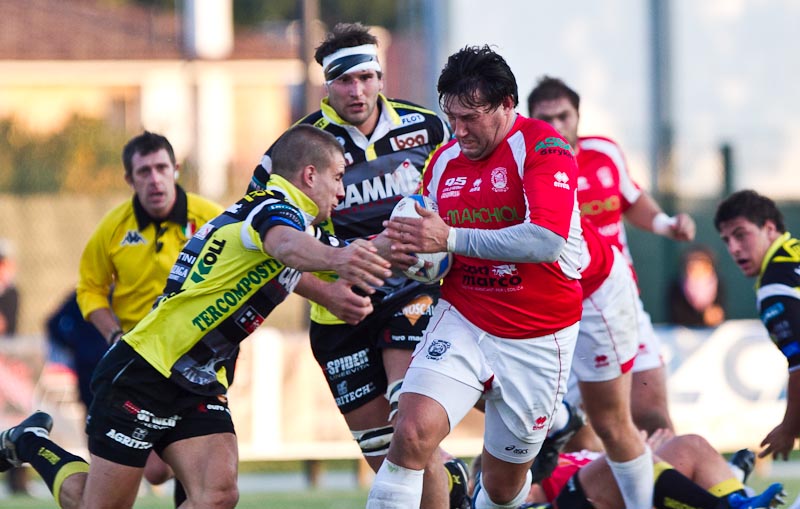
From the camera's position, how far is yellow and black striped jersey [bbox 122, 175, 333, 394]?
5578 mm

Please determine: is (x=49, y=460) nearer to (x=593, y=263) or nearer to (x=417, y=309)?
(x=417, y=309)

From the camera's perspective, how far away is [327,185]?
5.50 metres

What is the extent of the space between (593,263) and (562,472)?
1.28m

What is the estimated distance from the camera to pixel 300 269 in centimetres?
510

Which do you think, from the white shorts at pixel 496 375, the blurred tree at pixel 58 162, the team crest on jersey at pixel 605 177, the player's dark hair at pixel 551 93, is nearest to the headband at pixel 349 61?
the player's dark hair at pixel 551 93

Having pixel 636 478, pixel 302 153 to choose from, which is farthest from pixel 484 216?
pixel 636 478

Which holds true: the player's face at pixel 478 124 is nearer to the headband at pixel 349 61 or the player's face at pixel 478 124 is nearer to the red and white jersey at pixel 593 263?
the headband at pixel 349 61

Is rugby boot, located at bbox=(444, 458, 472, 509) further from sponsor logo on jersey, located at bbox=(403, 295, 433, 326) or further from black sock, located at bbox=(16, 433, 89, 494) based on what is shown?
black sock, located at bbox=(16, 433, 89, 494)

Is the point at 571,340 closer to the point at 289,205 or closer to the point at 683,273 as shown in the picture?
the point at 289,205

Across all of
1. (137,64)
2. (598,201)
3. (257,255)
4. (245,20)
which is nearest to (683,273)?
(598,201)

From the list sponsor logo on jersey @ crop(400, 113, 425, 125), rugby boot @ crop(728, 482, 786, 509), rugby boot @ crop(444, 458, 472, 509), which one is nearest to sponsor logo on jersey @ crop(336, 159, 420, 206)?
sponsor logo on jersey @ crop(400, 113, 425, 125)

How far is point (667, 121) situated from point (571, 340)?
10.6 metres

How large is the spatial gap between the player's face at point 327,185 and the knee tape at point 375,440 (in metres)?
1.33

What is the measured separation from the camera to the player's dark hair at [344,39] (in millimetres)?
6480
